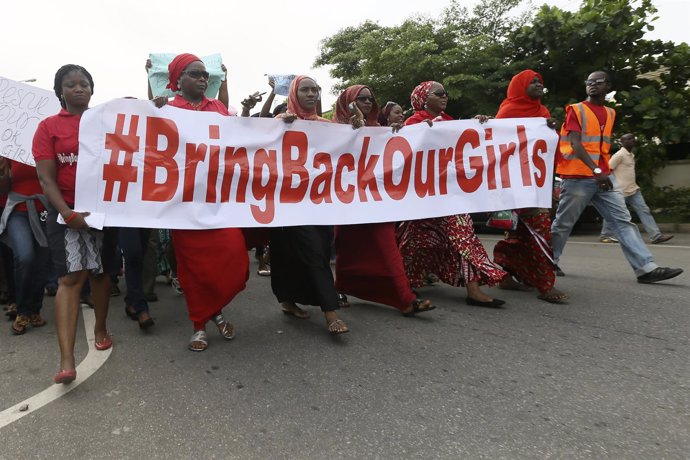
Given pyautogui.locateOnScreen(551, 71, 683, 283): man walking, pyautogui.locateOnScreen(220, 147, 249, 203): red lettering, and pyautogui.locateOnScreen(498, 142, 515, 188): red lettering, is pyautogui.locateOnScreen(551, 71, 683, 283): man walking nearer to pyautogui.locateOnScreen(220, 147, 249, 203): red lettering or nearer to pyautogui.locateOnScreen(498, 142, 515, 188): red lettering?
pyautogui.locateOnScreen(498, 142, 515, 188): red lettering

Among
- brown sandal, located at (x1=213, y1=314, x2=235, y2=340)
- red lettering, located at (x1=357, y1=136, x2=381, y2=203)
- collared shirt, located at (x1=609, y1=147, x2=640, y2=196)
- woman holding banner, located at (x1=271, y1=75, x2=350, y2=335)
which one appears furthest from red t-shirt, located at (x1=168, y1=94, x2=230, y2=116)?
collared shirt, located at (x1=609, y1=147, x2=640, y2=196)

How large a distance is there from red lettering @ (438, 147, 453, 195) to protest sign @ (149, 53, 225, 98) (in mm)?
1983

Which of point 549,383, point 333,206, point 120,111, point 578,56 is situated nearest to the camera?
point 549,383

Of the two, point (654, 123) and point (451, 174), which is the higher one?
point (654, 123)

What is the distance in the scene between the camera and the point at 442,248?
4.27 metres

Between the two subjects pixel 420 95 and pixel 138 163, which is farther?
pixel 420 95

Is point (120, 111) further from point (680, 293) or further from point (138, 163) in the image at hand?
point (680, 293)

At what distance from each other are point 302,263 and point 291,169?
69 centimetres

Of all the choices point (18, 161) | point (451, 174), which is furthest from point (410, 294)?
point (18, 161)

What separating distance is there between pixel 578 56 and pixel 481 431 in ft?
38.0

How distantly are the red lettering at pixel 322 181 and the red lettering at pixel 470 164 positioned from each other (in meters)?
1.12

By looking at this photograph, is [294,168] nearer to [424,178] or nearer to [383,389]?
[424,178]

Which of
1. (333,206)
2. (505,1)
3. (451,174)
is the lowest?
(333,206)

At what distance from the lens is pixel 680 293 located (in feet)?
14.1
